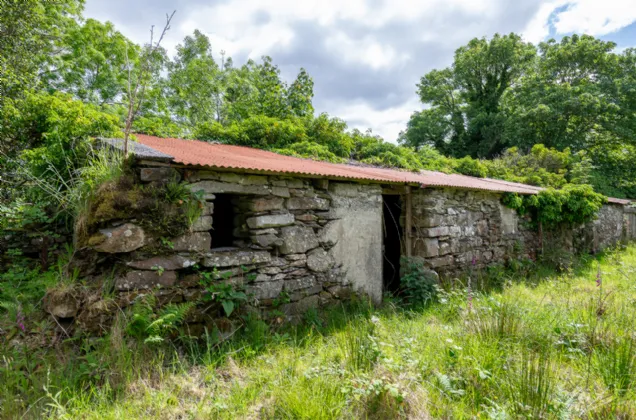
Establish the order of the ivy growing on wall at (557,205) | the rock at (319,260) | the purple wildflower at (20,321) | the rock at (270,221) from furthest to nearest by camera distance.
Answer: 1. the ivy growing on wall at (557,205)
2. the rock at (319,260)
3. the rock at (270,221)
4. the purple wildflower at (20,321)

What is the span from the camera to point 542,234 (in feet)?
27.7

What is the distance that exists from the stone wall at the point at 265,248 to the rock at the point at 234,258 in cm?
1

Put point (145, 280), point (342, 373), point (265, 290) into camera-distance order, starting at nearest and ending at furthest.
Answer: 1. point (342, 373)
2. point (145, 280)
3. point (265, 290)

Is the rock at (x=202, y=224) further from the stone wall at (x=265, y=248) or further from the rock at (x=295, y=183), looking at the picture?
the rock at (x=295, y=183)

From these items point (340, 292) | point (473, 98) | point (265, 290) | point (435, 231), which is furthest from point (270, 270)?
point (473, 98)

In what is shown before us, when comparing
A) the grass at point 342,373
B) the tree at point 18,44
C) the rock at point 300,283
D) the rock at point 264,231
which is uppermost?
the tree at point 18,44

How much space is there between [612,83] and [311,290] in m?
22.0

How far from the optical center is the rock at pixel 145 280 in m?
3.05

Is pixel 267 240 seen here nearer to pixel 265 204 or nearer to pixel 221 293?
pixel 265 204

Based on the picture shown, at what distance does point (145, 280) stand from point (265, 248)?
129cm

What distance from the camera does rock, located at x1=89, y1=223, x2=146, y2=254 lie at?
303 cm

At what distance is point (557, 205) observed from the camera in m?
8.29

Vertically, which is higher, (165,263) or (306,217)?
(306,217)

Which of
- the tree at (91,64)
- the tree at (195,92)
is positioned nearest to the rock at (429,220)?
the tree at (91,64)
